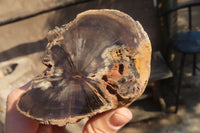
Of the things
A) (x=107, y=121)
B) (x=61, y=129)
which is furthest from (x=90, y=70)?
(x=61, y=129)

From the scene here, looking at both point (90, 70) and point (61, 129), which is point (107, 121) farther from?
point (61, 129)

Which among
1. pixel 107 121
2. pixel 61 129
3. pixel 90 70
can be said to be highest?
pixel 90 70

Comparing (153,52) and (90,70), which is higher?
(90,70)

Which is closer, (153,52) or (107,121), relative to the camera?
(107,121)

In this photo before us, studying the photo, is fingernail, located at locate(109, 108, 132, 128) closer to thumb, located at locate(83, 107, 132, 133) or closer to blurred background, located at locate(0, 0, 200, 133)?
thumb, located at locate(83, 107, 132, 133)

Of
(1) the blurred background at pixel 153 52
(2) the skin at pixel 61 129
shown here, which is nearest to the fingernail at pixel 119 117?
(2) the skin at pixel 61 129

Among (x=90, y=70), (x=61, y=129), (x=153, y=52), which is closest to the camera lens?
(x=90, y=70)

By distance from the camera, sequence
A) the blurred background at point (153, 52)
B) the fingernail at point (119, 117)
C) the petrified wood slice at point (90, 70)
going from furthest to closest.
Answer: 1. the blurred background at point (153, 52)
2. the fingernail at point (119, 117)
3. the petrified wood slice at point (90, 70)

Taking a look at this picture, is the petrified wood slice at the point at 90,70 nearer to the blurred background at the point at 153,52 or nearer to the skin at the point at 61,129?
the skin at the point at 61,129
